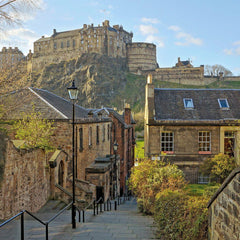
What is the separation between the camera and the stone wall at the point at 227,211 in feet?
15.6

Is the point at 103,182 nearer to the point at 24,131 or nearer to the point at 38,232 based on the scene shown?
the point at 24,131

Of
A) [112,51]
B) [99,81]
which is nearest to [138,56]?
[112,51]

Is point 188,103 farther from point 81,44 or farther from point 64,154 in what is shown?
point 81,44

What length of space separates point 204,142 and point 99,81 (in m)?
84.6

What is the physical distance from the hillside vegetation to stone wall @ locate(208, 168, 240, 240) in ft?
293

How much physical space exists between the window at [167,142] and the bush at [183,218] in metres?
12.0

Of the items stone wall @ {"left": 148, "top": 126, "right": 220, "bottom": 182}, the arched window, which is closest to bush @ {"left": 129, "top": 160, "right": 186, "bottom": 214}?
the arched window

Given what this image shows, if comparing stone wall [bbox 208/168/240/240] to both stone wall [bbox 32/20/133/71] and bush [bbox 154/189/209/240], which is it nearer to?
bush [bbox 154/189/209/240]

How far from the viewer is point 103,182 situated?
1705 centimetres

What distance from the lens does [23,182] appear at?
33.9ft

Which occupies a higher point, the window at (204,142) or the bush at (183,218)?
the window at (204,142)

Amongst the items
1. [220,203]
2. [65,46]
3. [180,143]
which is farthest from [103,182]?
[65,46]

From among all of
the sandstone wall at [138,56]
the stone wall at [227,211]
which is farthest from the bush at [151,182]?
the sandstone wall at [138,56]

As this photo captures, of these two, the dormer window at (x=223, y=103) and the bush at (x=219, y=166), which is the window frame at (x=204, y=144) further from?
the dormer window at (x=223, y=103)
